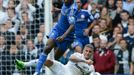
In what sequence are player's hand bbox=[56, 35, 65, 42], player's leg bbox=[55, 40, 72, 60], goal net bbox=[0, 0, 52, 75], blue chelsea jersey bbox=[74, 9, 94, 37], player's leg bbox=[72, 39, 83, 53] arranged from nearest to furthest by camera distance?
player's hand bbox=[56, 35, 65, 42] → player's leg bbox=[55, 40, 72, 60] → blue chelsea jersey bbox=[74, 9, 94, 37] → player's leg bbox=[72, 39, 83, 53] → goal net bbox=[0, 0, 52, 75]

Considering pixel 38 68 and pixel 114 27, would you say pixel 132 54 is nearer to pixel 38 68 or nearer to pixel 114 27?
pixel 114 27

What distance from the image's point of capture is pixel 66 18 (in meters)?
13.0

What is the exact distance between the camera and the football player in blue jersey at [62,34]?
12.7 metres

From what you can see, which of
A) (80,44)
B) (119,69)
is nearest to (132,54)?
(119,69)

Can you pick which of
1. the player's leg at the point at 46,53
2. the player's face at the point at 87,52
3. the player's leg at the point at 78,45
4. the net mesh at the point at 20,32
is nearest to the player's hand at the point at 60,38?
the player's leg at the point at 46,53

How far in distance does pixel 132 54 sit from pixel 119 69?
452 mm

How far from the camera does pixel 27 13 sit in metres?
15.8

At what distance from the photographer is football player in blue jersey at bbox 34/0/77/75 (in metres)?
12.7

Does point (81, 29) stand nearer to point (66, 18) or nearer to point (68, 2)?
point (66, 18)

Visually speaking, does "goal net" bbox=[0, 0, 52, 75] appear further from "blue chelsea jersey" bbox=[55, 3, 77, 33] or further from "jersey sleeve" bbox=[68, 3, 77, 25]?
"jersey sleeve" bbox=[68, 3, 77, 25]

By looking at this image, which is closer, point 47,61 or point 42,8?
point 47,61

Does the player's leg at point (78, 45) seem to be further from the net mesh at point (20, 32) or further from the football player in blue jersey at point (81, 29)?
the net mesh at point (20, 32)

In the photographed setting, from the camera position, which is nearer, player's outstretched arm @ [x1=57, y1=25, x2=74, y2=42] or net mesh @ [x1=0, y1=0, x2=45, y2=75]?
player's outstretched arm @ [x1=57, y1=25, x2=74, y2=42]

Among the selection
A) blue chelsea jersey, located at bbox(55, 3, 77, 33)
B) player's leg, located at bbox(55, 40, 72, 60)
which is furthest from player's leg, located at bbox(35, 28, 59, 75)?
player's leg, located at bbox(55, 40, 72, 60)
